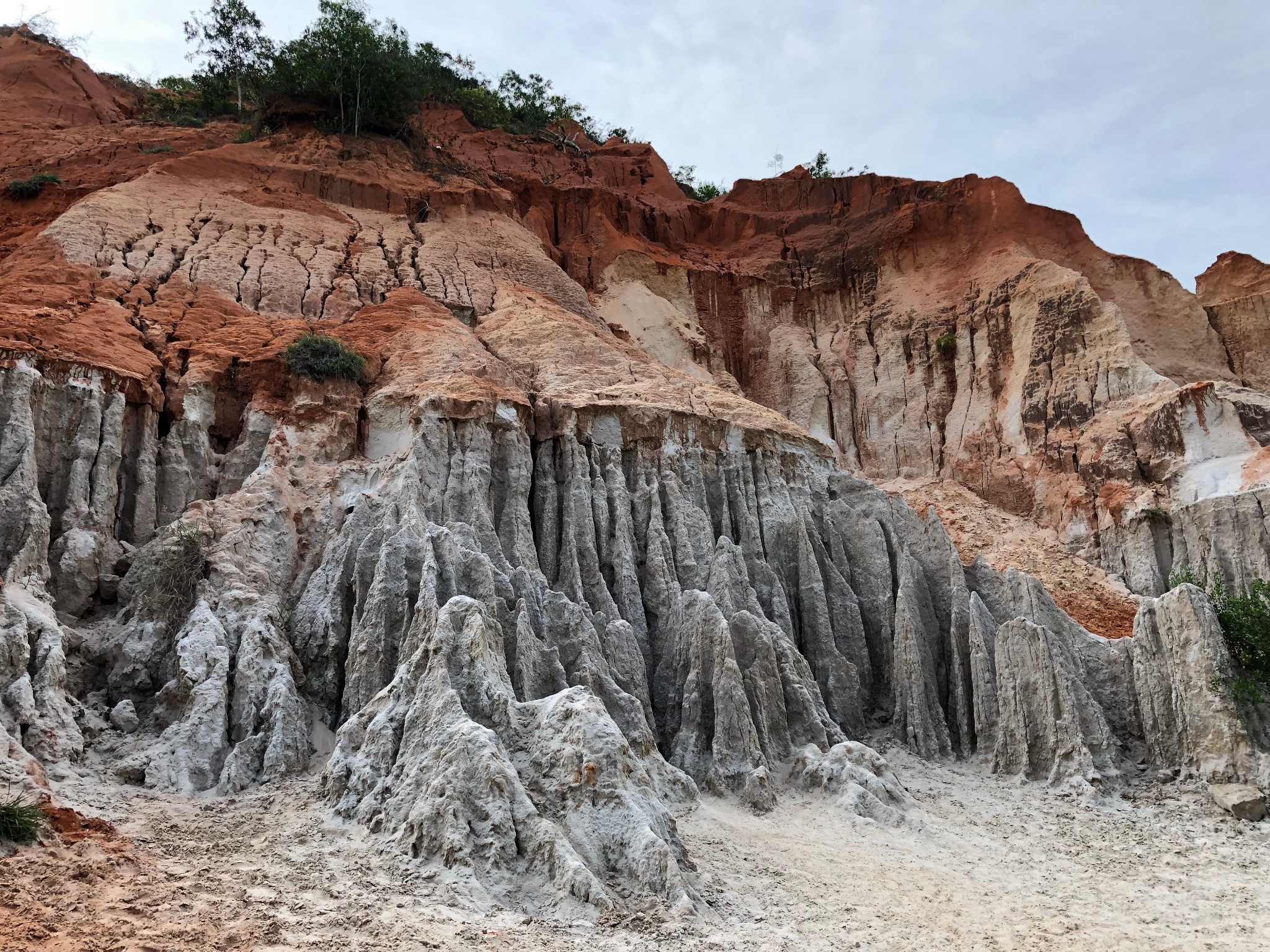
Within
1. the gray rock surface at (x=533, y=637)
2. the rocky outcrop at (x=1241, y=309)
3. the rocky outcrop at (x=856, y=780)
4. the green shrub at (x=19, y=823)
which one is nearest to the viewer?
the green shrub at (x=19, y=823)

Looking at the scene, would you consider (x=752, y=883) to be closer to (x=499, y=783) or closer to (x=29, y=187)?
(x=499, y=783)

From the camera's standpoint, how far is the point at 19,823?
898 centimetres

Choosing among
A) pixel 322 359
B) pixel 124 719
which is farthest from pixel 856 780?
pixel 322 359

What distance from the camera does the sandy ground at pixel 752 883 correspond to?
337 inches

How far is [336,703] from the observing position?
1531 cm

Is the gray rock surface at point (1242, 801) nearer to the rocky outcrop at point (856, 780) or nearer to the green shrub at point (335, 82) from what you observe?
the rocky outcrop at point (856, 780)

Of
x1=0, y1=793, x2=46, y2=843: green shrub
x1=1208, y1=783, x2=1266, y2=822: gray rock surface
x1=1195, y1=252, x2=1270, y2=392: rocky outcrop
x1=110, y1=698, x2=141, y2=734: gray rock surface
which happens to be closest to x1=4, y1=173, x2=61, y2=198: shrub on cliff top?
x1=110, y1=698, x2=141, y2=734: gray rock surface

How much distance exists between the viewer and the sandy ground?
8562 millimetres

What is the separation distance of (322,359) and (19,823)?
13429mm

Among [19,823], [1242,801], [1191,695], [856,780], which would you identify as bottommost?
[1242,801]

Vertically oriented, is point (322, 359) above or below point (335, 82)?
below

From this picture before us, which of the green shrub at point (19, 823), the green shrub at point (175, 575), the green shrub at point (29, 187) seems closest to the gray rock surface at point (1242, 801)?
the green shrub at point (19, 823)

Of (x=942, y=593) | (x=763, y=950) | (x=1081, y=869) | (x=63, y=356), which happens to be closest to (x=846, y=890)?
(x=763, y=950)

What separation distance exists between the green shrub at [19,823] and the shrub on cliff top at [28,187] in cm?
2470
